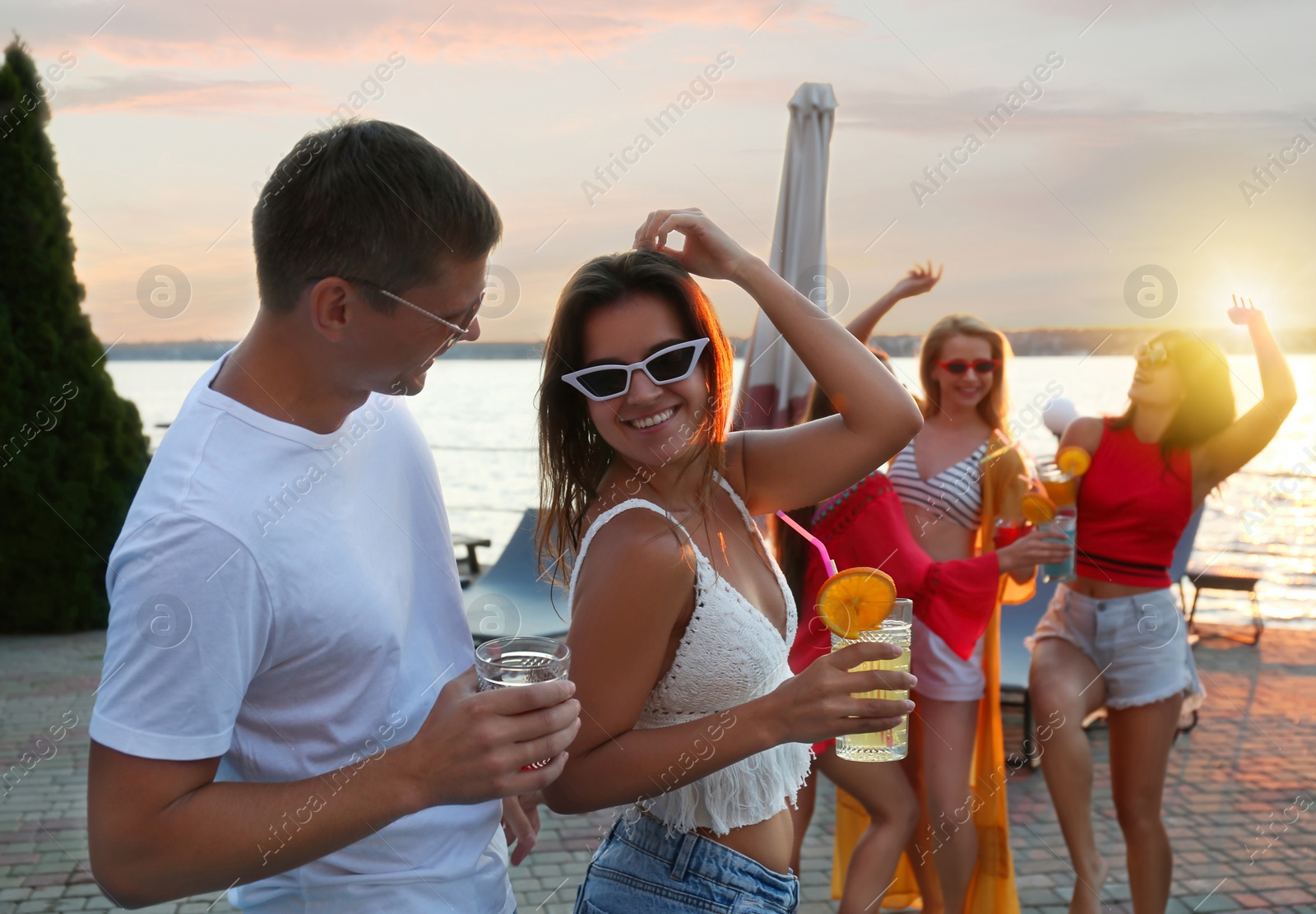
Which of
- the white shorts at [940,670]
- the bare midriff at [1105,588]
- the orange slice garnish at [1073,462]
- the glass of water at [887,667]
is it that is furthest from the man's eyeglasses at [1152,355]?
the glass of water at [887,667]

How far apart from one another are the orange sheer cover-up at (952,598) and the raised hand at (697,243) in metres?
1.80

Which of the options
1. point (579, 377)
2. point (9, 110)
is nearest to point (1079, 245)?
point (579, 377)

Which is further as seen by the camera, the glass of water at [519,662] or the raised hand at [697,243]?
the raised hand at [697,243]

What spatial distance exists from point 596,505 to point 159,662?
1043 mm

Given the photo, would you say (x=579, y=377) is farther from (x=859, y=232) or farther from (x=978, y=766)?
Answer: (x=859, y=232)

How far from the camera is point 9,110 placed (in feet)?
26.5

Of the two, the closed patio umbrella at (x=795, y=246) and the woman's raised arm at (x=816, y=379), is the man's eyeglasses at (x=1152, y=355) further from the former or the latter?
the woman's raised arm at (x=816, y=379)

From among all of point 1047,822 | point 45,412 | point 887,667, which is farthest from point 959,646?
point 45,412

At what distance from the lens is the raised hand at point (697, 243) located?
2307 millimetres

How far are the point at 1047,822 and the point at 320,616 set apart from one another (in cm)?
504

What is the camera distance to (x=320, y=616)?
4.96 feet

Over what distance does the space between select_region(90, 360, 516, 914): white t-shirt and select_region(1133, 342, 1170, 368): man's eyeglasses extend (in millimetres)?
3526

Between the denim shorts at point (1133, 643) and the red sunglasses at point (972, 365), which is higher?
the red sunglasses at point (972, 365)

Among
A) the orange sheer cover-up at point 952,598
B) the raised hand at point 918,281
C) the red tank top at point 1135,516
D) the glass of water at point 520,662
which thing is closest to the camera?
the glass of water at point 520,662
